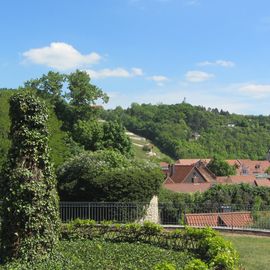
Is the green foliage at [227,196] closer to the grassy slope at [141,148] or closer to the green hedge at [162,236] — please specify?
the green hedge at [162,236]

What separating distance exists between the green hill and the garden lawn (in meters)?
117

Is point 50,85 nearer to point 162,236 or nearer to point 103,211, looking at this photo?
point 103,211

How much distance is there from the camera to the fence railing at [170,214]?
69.4ft

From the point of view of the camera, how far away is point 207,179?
267 ft

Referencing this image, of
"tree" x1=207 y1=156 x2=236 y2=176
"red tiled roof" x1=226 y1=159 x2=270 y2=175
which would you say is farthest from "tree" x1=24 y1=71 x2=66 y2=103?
"red tiled roof" x1=226 y1=159 x2=270 y2=175

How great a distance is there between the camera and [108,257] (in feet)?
39.9

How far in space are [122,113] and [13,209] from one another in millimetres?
147761

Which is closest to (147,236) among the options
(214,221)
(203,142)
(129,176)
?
(214,221)

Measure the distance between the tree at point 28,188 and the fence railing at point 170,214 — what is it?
1046 centimetres

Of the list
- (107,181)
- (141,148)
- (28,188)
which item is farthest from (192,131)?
(28,188)

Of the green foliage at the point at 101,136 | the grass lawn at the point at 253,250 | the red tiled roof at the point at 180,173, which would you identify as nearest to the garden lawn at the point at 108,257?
the grass lawn at the point at 253,250

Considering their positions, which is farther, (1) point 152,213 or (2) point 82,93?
(2) point 82,93

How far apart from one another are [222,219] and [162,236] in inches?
275

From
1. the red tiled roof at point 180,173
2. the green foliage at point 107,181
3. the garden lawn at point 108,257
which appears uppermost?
the green foliage at point 107,181
